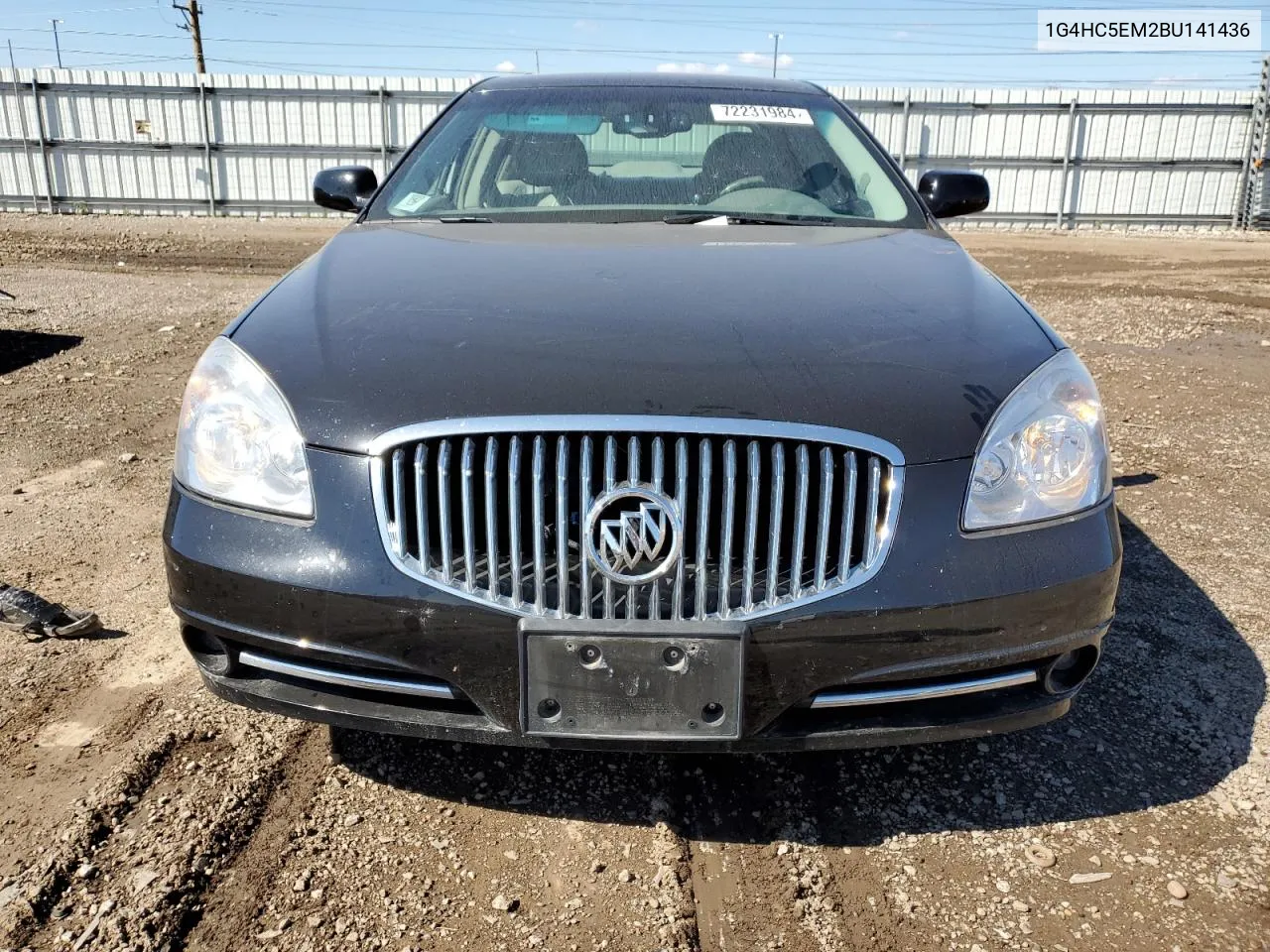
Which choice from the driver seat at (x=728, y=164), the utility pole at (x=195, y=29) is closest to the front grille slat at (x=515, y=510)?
the driver seat at (x=728, y=164)

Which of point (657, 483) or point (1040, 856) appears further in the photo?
point (1040, 856)

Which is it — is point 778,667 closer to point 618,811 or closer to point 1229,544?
point 618,811

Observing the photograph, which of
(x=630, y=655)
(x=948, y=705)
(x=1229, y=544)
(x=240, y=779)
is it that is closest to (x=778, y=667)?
(x=630, y=655)

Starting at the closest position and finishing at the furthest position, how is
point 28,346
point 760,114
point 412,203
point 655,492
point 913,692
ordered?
1. point 655,492
2. point 913,692
3. point 412,203
4. point 760,114
5. point 28,346

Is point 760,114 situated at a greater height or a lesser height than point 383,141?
greater

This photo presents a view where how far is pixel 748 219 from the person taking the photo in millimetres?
3094

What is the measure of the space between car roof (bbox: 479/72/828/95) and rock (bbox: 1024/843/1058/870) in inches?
107

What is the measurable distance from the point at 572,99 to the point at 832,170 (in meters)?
0.94

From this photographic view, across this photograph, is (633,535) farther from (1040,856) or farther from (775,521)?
(1040,856)

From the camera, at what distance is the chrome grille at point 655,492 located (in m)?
1.75

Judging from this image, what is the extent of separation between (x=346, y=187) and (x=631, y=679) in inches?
99.3

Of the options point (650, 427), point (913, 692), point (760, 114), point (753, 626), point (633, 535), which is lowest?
point (913, 692)

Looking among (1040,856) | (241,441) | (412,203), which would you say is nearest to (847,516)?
(1040,856)

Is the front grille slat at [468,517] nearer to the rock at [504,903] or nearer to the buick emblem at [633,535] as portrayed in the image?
the buick emblem at [633,535]
